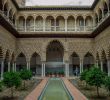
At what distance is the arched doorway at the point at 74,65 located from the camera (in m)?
31.0

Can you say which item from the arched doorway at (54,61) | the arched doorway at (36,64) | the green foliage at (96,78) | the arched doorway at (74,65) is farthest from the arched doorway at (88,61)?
the green foliage at (96,78)

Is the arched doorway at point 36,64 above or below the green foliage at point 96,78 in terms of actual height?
above

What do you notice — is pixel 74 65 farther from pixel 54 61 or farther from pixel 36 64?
pixel 36 64

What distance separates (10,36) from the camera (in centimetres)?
2480

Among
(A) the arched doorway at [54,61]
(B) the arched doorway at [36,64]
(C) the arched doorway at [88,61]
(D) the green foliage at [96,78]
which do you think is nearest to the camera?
(D) the green foliage at [96,78]

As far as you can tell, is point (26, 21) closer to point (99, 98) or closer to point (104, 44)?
point (104, 44)

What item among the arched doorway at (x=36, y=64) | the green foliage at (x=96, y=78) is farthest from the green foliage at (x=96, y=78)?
the arched doorway at (x=36, y=64)

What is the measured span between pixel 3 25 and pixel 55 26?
8.96 metres

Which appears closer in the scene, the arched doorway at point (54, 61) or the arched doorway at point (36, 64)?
the arched doorway at point (36, 64)

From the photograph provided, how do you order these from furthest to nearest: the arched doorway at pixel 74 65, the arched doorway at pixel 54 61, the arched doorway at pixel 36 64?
the arched doorway at pixel 54 61
the arched doorway at pixel 36 64
the arched doorway at pixel 74 65

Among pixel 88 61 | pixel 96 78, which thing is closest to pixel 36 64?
pixel 88 61

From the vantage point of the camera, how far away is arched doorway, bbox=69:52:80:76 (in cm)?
3102

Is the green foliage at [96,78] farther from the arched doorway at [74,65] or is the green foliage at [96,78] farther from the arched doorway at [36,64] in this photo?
the arched doorway at [36,64]

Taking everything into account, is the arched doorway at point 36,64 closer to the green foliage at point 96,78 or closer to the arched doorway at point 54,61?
the arched doorway at point 54,61
